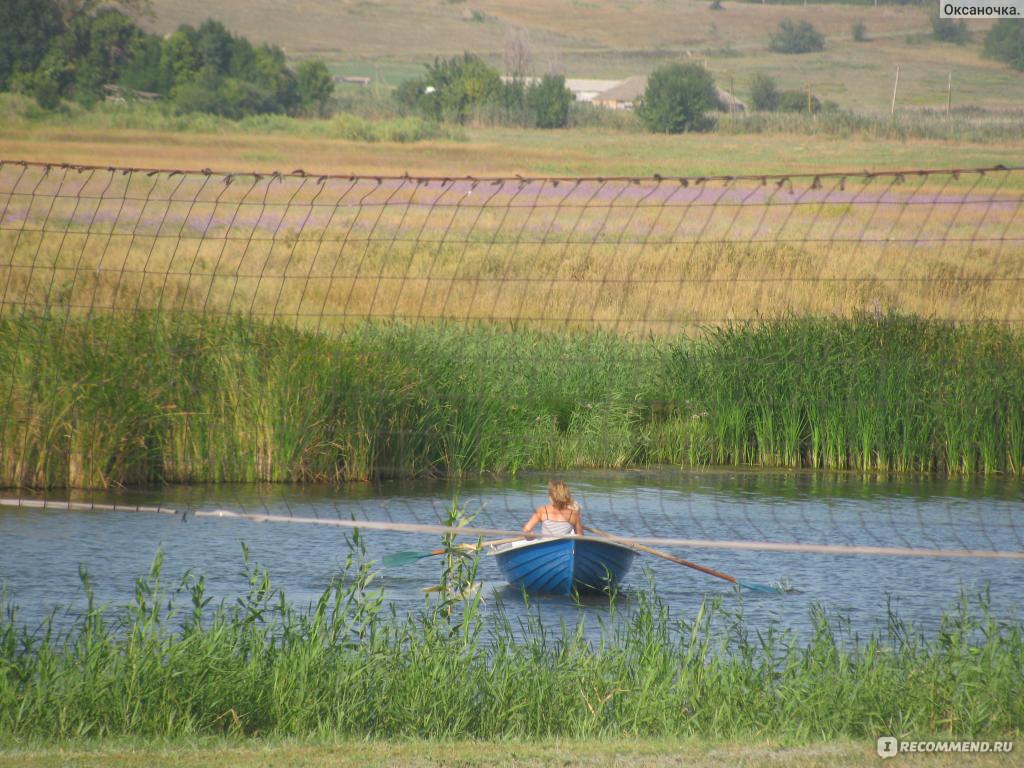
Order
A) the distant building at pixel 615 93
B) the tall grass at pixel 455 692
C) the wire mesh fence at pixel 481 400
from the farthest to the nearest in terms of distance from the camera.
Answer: the distant building at pixel 615 93
the wire mesh fence at pixel 481 400
the tall grass at pixel 455 692

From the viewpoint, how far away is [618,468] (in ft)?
56.4

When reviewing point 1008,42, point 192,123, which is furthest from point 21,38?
point 1008,42

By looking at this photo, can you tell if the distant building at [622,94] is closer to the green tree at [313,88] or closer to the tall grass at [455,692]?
the green tree at [313,88]

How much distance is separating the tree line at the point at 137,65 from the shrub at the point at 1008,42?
49.3 m

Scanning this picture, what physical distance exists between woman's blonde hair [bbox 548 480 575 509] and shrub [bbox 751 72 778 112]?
87932 mm

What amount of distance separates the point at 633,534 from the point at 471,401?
3.15m

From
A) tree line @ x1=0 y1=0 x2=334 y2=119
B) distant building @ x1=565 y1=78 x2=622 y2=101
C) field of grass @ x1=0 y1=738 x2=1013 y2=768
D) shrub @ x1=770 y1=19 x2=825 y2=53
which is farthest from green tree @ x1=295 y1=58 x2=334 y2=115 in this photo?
field of grass @ x1=0 y1=738 x2=1013 y2=768

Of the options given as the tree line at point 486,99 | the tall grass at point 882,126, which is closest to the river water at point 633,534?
the tall grass at point 882,126

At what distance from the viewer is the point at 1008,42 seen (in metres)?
109

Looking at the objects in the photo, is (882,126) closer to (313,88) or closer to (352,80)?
(313,88)

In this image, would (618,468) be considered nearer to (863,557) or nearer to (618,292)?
(863,557)

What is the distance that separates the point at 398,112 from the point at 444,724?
264ft

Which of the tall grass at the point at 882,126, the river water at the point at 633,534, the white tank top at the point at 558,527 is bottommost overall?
the tall grass at the point at 882,126

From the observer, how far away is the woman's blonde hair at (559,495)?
11039 mm
